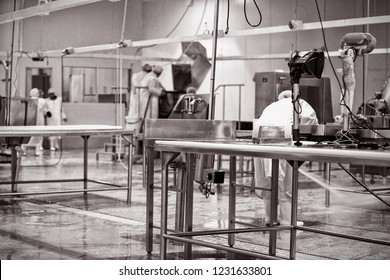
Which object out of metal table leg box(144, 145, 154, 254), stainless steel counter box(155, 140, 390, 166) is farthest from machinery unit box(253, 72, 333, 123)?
stainless steel counter box(155, 140, 390, 166)

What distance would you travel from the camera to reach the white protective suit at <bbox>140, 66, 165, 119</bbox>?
970 centimetres

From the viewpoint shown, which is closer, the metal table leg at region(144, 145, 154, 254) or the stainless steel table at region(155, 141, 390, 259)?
the stainless steel table at region(155, 141, 390, 259)

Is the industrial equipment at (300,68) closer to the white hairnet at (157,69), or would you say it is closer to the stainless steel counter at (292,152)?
the stainless steel counter at (292,152)

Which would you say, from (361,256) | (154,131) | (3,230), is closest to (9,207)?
(3,230)

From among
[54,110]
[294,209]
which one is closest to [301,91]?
[294,209]

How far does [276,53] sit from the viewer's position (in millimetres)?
9055

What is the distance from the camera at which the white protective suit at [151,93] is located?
31.8 feet

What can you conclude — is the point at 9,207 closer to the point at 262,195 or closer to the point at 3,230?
the point at 3,230

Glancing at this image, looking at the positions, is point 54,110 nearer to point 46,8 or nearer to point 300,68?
point 46,8

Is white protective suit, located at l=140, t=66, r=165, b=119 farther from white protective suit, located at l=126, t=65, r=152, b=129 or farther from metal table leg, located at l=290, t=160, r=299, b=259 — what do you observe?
metal table leg, located at l=290, t=160, r=299, b=259

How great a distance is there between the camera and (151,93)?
382 inches

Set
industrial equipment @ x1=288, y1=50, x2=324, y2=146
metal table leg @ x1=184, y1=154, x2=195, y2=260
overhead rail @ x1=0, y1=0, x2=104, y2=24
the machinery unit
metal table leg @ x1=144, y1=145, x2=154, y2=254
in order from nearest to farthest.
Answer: industrial equipment @ x1=288, y1=50, x2=324, y2=146
metal table leg @ x1=184, y1=154, x2=195, y2=260
metal table leg @ x1=144, y1=145, x2=154, y2=254
the machinery unit
overhead rail @ x1=0, y1=0, x2=104, y2=24

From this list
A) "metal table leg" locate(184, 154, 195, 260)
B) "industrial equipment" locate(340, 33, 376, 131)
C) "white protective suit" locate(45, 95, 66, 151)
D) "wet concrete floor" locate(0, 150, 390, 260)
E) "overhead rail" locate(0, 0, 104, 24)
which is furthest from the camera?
"white protective suit" locate(45, 95, 66, 151)
